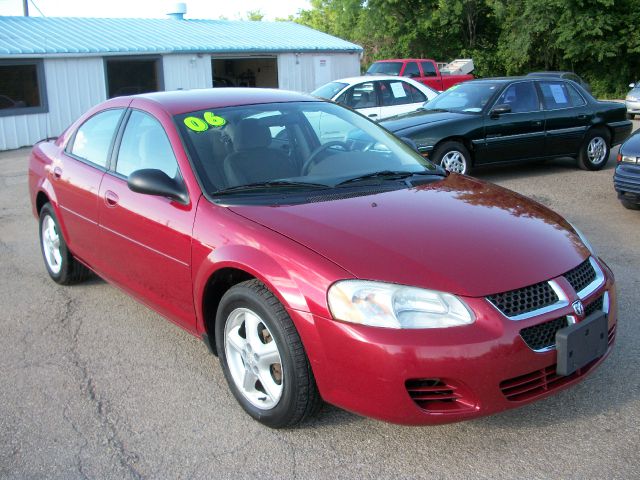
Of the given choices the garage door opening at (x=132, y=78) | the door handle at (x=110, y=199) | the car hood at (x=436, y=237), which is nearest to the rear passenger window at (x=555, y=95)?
the car hood at (x=436, y=237)

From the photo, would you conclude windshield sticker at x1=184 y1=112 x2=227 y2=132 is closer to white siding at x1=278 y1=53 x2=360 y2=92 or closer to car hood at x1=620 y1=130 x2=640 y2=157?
car hood at x1=620 y1=130 x2=640 y2=157

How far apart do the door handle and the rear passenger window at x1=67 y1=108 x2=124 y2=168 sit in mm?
311

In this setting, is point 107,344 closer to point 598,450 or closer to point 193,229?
point 193,229

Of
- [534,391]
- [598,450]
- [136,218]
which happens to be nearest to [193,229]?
[136,218]

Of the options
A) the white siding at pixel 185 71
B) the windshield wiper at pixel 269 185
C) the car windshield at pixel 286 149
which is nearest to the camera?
the windshield wiper at pixel 269 185

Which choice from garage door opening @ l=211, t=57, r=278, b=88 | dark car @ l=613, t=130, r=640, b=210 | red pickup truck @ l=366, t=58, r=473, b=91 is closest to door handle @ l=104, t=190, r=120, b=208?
dark car @ l=613, t=130, r=640, b=210

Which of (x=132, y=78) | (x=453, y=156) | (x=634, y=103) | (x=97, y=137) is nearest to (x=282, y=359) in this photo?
(x=97, y=137)

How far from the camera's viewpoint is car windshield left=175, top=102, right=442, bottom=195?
3.75 metres

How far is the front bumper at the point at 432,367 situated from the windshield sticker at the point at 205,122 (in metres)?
1.58

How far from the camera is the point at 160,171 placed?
372 centimetres

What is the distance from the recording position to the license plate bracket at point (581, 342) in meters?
2.86

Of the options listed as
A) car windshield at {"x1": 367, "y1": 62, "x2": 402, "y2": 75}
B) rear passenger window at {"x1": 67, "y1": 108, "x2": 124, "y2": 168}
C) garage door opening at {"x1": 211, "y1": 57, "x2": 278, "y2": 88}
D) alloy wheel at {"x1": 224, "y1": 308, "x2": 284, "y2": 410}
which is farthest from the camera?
garage door opening at {"x1": 211, "y1": 57, "x2": 278, "y2": 88}

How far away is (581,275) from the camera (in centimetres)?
321

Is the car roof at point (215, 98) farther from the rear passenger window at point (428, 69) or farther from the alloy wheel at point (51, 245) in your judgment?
the rear passenger window at point (428, 69)
